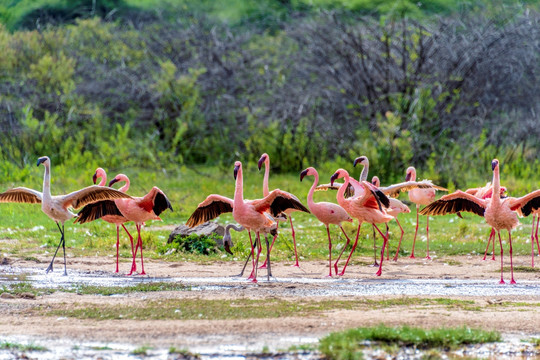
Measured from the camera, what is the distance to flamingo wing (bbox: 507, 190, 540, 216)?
10117 millimetres

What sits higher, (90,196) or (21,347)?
(90,196)

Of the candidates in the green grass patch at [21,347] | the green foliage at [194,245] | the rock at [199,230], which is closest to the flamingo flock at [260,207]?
the green foliage at [194,245]

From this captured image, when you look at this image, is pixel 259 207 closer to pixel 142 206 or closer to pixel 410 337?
pixel 142 206

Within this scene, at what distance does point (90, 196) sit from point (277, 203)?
2278mm

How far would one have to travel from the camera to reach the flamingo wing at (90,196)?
9914 mm

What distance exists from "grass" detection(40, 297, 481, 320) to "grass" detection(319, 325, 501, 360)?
3.35ft

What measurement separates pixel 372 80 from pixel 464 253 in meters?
8.54

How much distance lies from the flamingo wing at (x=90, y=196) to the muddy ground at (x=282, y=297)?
81 centimetres

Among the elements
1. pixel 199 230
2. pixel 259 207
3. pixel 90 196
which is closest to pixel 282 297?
pixel 259 207

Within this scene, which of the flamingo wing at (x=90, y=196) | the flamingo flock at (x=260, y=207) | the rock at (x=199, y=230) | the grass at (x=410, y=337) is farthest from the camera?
the rock at (x=199, y=230)

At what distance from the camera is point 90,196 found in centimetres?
1009

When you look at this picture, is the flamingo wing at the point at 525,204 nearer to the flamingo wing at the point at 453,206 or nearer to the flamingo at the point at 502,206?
the flamingo at the point at 502,206

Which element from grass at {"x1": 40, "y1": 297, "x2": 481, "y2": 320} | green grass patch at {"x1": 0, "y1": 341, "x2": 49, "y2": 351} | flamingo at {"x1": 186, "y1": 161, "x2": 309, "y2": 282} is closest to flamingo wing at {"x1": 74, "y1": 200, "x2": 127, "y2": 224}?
flamingo at {"x1": 186, "y1": 161, "x2": 309, "y2": 282}

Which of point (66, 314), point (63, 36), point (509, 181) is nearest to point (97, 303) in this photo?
point (66, 314)
